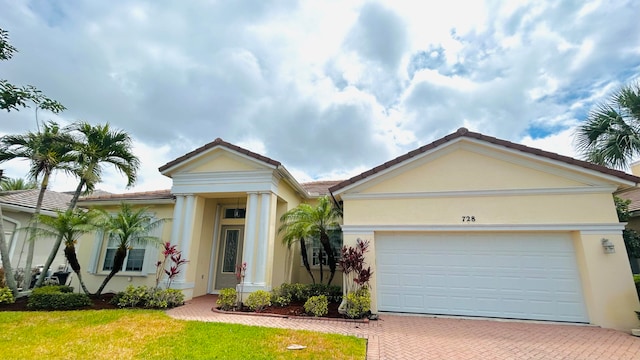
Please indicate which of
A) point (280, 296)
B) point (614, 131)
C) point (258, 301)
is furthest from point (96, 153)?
point (614, 131)

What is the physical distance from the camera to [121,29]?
9.75m

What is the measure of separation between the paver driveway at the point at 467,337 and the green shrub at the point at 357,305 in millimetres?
411

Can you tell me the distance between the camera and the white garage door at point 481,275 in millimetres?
8586

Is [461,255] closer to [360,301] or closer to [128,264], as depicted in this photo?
[360,301]

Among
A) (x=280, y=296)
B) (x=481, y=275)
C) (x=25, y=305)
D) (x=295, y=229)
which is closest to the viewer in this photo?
(x=481, y=275)

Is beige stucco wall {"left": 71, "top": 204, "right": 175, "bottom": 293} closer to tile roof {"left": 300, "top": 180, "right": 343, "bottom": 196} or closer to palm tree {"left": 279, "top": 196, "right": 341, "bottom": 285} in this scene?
palm tree {"left": 279, "top": 196, "right": 341, "bottom": 285}

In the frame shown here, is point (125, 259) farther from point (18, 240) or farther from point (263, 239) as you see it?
point (18, 240)

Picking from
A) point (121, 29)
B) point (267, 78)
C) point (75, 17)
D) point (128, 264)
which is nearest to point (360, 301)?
point (267, 78)

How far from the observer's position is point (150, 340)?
655cm

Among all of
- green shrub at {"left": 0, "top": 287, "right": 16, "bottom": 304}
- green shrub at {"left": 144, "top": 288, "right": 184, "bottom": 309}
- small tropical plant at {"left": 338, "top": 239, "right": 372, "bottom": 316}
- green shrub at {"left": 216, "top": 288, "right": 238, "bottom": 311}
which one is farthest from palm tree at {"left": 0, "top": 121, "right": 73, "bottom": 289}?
small tropical plant at {"left": 338, "top": 239, "right": 372, "bottom": 316}

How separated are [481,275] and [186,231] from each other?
1131 cm

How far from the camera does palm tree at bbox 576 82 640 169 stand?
399 inches

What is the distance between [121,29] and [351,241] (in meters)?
10.9

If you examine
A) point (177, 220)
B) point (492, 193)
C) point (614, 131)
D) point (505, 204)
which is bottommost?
point (177, 220)
